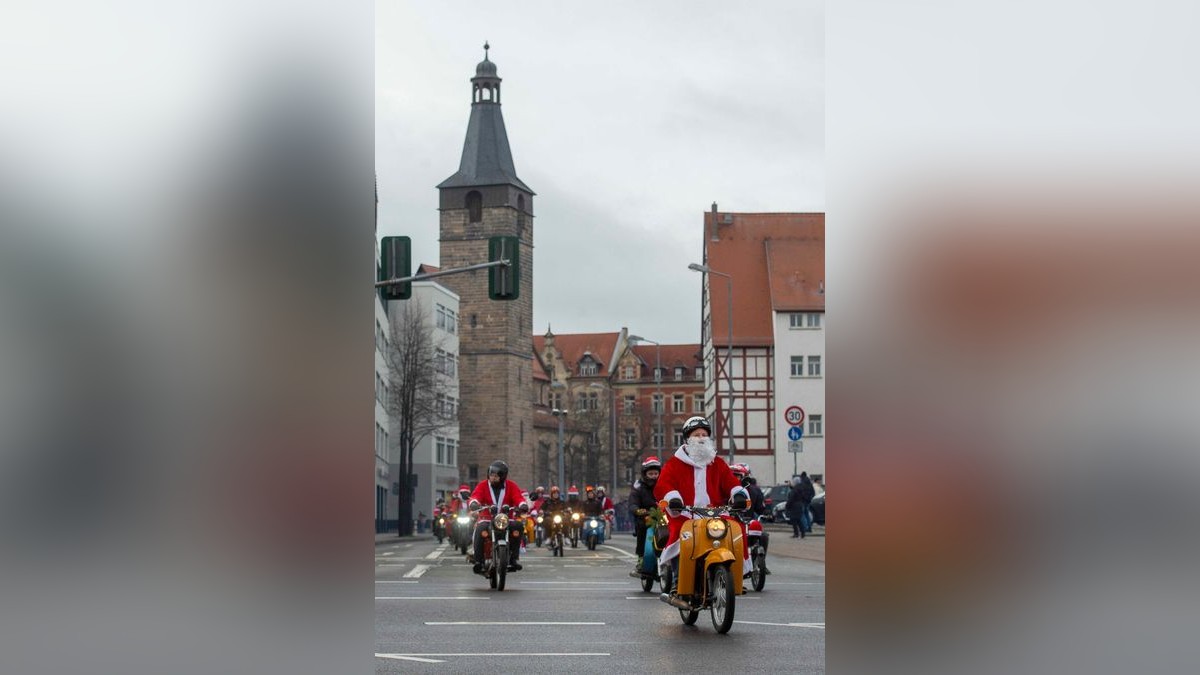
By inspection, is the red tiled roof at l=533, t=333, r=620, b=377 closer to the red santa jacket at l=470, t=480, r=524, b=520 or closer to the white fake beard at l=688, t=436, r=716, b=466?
the red santa jacket at l=470, t=480, r=524, b=520

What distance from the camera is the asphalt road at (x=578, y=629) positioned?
10.6m

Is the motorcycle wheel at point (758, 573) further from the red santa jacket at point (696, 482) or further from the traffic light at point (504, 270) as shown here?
the red santa jacket at point (696, 482)

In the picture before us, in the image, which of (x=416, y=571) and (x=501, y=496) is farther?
(x=416, y=571)

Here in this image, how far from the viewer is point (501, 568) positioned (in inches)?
846

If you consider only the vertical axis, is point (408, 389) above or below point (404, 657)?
above

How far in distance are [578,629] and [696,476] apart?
5.44ft

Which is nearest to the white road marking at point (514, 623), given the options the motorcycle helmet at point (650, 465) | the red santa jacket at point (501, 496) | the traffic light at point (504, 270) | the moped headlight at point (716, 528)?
the moped headlight at point (716, 528)

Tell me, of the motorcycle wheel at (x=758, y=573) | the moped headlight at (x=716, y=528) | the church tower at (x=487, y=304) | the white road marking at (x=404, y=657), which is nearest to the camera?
the white road marking at (x=404, y=657)

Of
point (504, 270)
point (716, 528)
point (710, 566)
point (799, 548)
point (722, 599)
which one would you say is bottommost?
point (799, 548)

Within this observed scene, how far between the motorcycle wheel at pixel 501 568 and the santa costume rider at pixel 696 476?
24.1ft

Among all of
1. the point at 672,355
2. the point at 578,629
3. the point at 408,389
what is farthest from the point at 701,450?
the point at 672,355

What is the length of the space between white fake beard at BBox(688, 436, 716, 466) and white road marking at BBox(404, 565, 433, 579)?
1256cm

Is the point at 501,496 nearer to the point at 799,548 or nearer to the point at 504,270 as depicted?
the point at 504,270
